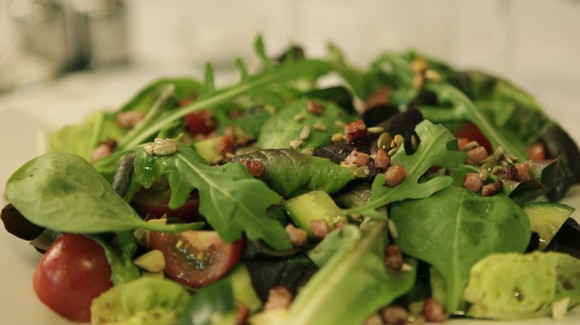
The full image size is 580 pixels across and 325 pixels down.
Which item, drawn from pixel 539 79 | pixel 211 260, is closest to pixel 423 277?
pixel 211 260

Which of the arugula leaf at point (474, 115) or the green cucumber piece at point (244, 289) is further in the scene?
the arugula leaf at point (474, 115)

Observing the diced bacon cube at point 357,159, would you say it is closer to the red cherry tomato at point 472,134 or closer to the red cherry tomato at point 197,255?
the red cherry tomato at point 197,255

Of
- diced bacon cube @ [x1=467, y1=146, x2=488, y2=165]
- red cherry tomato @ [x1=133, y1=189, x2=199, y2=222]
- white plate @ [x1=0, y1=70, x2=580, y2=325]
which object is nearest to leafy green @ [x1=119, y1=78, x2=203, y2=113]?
white plate @ [x1=0, y1=70, x2=580, y2=325]

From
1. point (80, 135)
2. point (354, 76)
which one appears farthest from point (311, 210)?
point (354, 76)

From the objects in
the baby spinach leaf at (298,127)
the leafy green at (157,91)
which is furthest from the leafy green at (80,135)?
the baby spinach leaf at (298,127)

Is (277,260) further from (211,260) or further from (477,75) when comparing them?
(477,75)
